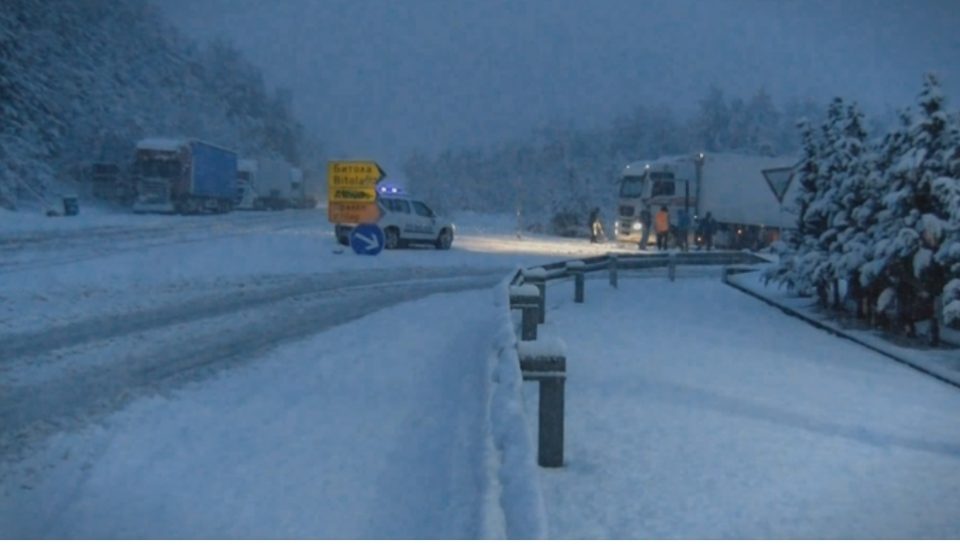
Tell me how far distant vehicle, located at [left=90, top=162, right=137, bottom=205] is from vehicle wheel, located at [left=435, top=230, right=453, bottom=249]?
37.6m

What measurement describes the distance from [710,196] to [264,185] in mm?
51317

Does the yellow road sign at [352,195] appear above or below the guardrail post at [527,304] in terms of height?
above

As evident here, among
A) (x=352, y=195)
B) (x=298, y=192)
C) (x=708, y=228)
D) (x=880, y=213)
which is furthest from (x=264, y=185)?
(x=880, y=213)

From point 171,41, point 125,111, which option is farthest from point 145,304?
point 171,41

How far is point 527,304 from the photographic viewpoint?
12172 mm

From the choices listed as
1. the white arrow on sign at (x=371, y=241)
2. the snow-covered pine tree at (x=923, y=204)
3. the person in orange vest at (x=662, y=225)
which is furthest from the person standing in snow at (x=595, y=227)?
the snow-covered pine tree at (x=923, y=204)

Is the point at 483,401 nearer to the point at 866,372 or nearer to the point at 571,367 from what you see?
the point at 571,367

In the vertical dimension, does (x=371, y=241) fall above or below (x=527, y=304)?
above

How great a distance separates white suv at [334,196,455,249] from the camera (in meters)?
32.9

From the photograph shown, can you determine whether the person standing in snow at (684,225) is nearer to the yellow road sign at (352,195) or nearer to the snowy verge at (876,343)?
the snowy verge at (876,343)

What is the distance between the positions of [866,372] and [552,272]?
23.0ft

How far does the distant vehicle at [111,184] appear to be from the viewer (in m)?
66.5

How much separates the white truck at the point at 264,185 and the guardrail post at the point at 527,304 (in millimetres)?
70591

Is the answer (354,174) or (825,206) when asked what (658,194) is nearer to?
(354,174)
